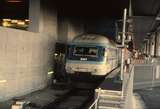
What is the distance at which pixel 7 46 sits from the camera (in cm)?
1911

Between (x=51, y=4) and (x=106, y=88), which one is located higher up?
(x=51, y=4)

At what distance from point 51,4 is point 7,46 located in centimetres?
1409

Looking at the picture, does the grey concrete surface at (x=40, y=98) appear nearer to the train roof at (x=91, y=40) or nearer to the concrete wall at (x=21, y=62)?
the concrete wall at (x=21, y=62)

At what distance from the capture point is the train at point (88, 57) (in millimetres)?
26520

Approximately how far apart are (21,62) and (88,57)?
6.79 m

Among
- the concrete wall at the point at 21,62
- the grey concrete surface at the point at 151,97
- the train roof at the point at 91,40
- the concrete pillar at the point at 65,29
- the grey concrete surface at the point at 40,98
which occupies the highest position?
the concrete pillar at the point at 65,29

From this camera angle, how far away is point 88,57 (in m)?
27.0

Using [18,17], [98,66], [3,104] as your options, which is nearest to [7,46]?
[3,104]

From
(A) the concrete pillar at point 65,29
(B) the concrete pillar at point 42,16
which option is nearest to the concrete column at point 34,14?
(B) the concrete pillar at point 42,16

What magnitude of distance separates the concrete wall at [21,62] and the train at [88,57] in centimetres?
181

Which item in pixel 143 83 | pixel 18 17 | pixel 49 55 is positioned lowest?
pixel 143 83

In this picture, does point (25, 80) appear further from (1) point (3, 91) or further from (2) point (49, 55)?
(2) point (49, 55)

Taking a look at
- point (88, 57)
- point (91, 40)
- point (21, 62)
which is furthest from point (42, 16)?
point (21, 62)

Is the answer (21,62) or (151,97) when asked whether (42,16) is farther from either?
(151,97)
